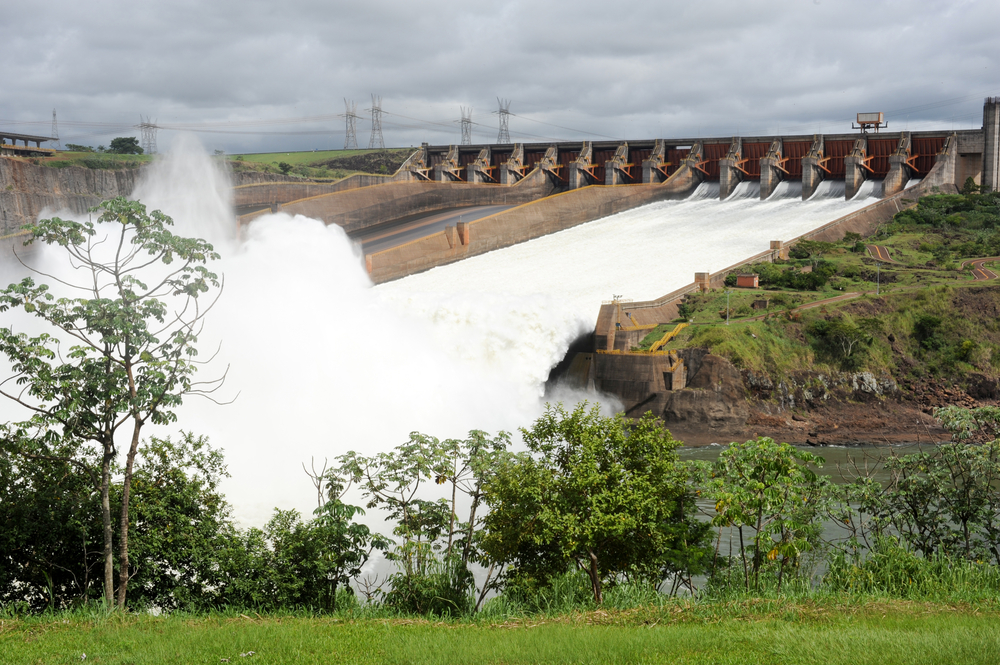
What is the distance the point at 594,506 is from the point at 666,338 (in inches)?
1091

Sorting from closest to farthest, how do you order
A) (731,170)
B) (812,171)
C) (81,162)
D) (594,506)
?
(594,506)
(812,171)
(731,170)
(81,162)

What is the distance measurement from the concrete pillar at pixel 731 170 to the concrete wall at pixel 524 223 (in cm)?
328

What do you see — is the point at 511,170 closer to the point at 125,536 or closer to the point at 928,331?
the point at 928,331

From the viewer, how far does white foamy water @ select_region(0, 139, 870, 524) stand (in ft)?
90.0

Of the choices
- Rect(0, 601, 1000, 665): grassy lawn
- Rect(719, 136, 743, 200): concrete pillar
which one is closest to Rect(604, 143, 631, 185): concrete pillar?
Rect(719, 136, 743, 200): concrete pillar

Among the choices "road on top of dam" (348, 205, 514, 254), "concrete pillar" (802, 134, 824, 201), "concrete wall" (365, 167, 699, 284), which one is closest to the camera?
"concrete wall" (365, 167, 699, 284)

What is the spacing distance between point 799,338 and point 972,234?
19197mm

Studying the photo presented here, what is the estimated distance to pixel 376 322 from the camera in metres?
36.4

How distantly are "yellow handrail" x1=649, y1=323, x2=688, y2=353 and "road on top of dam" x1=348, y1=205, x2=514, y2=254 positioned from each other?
18406 mm

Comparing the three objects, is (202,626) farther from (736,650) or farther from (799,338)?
(799,338)

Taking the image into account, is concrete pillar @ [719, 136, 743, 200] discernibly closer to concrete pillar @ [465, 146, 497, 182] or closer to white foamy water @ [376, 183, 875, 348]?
white foamy water @ [376, 183, 875, 348]

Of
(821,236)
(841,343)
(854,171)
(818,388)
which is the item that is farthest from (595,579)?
(854,171)

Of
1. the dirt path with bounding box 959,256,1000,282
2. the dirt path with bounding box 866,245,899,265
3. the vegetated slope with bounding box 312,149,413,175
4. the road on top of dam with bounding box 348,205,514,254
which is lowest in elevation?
the dirt path with bounding box 959,256,1000,282

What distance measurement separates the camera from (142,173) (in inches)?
2911
